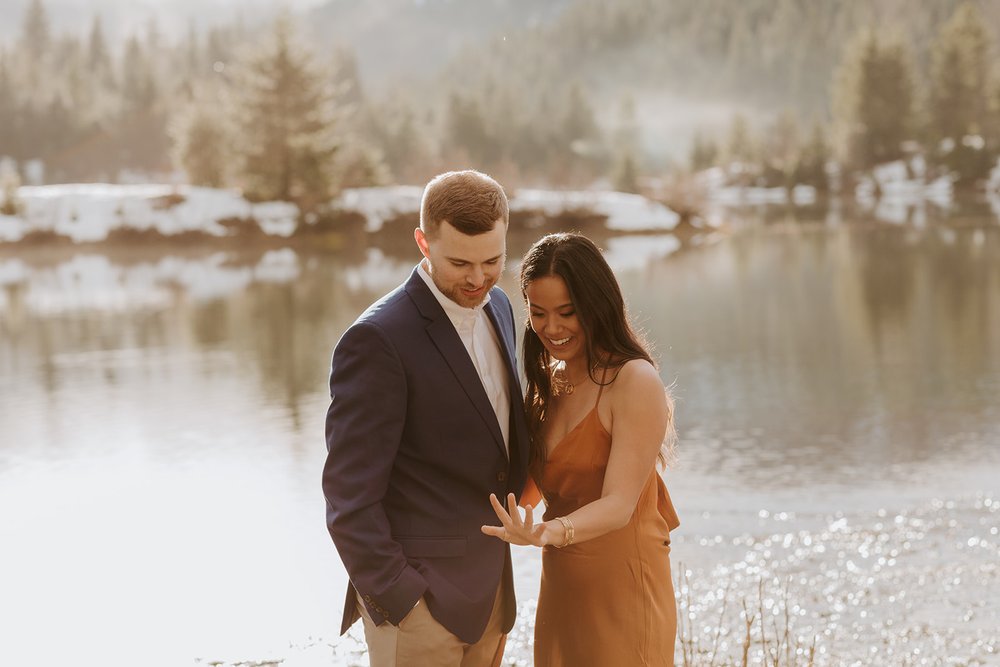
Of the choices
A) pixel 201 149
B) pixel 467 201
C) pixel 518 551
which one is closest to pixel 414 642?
pixel 467 201

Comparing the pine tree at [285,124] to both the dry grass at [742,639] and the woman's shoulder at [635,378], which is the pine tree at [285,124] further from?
the woman's shoulder at [635,378]

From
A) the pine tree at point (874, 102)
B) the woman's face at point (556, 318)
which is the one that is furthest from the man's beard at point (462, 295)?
the pine tree at point (874, 102)

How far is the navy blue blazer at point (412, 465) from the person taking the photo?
10.9ft

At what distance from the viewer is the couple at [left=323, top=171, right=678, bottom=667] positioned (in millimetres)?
3322

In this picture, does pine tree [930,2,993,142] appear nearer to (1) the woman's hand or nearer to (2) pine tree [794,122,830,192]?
(2) pine tree [794,122,830,192]

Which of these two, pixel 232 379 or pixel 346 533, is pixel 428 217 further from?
pixel 232 379

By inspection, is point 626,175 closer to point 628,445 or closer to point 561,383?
point 561,383

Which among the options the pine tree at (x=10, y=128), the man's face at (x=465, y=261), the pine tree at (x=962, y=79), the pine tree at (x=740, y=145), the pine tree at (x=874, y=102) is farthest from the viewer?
the pine tree at (x=740, y=145)

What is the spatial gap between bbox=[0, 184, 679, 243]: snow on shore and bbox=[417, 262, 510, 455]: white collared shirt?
1704 inches

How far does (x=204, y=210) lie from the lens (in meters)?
48.0

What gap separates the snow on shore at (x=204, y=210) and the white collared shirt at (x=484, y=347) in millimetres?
43274

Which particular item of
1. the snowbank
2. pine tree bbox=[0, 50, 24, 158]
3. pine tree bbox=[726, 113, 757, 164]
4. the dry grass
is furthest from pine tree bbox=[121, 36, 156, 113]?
the dry grass

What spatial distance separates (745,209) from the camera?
238ft

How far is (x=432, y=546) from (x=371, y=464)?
338 mm
